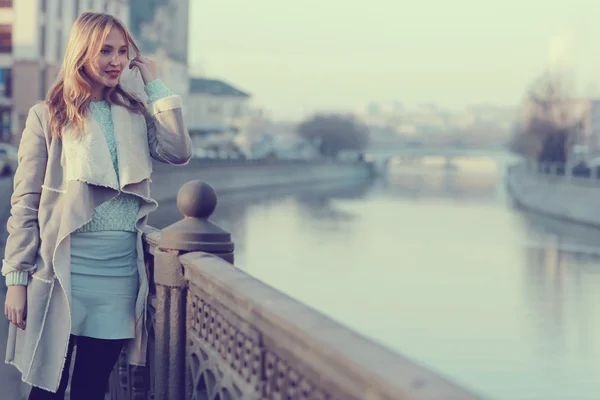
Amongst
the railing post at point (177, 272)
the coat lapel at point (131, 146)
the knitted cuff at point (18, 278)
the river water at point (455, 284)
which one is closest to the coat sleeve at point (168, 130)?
the coat lapel at point (131, 146)

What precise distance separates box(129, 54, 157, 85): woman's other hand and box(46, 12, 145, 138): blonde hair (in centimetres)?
21

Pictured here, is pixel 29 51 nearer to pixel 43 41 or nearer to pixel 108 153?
pixel 43 41

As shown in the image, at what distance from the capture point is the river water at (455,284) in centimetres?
1644

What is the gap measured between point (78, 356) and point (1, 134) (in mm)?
51748

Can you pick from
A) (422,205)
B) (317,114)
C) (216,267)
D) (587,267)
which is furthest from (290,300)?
(317,114)

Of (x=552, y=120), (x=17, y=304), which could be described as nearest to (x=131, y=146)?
(x=17, y=304)

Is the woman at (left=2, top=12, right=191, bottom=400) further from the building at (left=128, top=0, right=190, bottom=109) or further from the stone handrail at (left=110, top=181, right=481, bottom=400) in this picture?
the building at (left=128, top=0, right=190, bottom=109)

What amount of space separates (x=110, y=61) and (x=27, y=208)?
1.68 feet

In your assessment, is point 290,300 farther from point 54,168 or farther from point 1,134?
point 1,134

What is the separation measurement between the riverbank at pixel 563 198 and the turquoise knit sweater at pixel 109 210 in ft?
141

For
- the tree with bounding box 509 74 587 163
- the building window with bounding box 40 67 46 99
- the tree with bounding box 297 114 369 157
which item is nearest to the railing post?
the building window with bounding box 40 67 46 99

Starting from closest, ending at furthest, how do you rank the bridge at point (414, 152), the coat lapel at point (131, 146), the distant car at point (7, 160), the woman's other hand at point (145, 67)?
the coat lapel at point (131, 146)
the woman's other hand at point (145, 67)
the distant car at point (7, 160)
the bridge at point (414, 152)

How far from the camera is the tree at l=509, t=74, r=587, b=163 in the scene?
75.2 meters

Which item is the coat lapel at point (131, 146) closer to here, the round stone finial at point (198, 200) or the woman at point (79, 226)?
the woman at point (79, 226)
